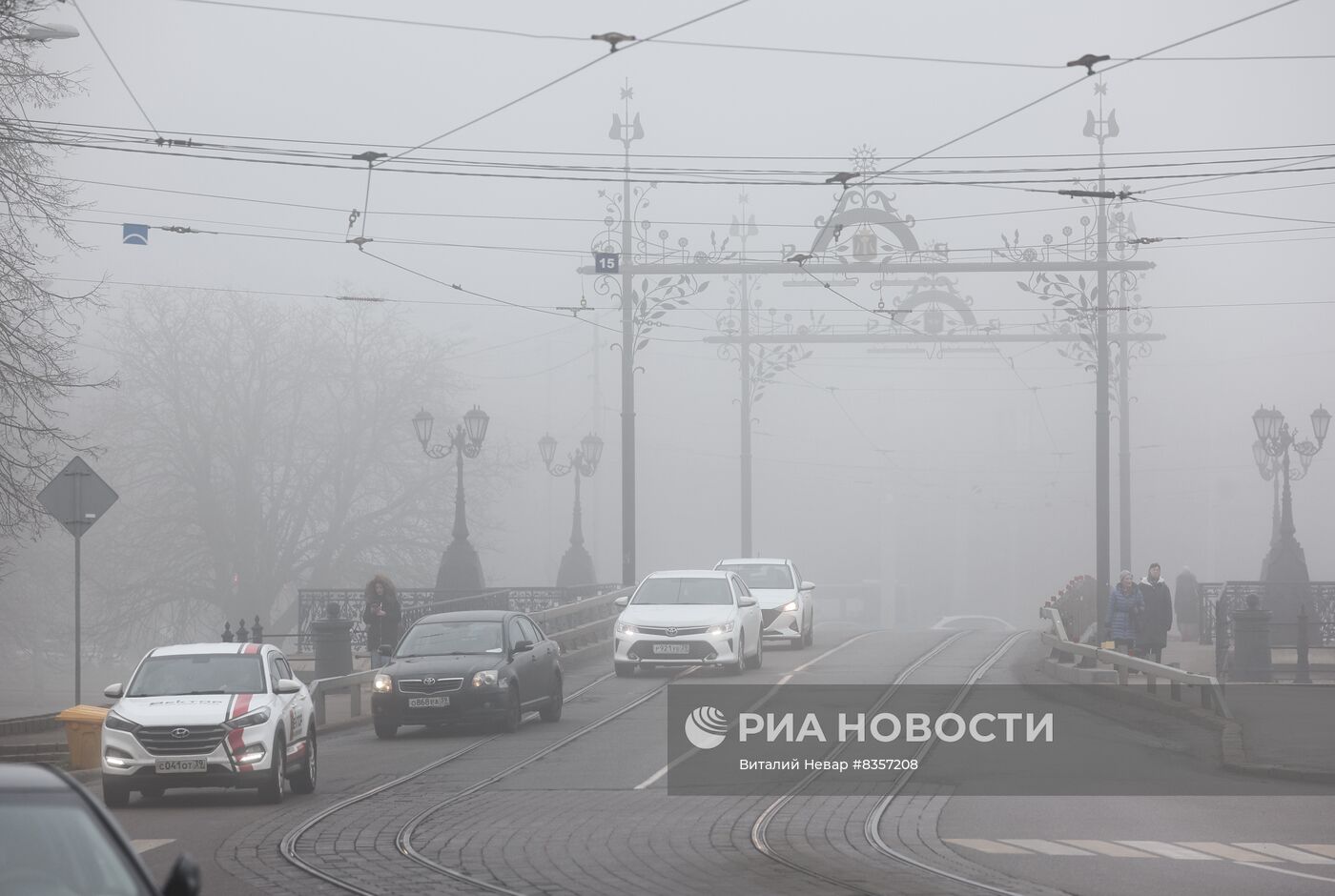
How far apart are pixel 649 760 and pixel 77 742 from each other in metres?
5.81

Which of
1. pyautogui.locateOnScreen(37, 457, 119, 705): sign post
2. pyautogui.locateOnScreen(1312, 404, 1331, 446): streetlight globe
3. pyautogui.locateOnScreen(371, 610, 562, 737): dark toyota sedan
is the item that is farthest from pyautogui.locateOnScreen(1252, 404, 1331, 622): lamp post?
pyautogui.locateOnScreen(37, 457, 119, 705): sign post

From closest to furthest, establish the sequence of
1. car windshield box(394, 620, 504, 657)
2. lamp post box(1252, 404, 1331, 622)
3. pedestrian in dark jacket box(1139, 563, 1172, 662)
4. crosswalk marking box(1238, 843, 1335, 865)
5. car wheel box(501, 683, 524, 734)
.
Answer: crosswalk marking box(1238, 843, 1335, 865)
car wheel box(501, 683, 524, 734)
car windshield box(394, 620, 504, 657)
pedestrian in dark jacket box(1139, 563, 1172, 662)
lamp post box(1252, 404, 1331, 622)

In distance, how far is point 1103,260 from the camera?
1289 inches

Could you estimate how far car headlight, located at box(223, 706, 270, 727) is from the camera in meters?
14.5

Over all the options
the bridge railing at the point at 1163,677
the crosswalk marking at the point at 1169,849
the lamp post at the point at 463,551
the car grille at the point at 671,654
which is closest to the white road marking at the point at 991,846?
the crosswalk marking at the point at 1169,849

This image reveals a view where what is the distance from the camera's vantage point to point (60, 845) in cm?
509

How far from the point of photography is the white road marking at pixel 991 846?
1148cm

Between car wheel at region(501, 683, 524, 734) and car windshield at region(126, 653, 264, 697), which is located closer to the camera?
car windshield at region(126, 653, 264, 697)

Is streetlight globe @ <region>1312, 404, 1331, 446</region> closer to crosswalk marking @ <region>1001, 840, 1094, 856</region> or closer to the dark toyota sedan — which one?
the dark toyota sedan

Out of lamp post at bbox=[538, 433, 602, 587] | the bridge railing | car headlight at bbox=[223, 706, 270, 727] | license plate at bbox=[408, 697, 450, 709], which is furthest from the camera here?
lamp post at bbox=[538, 433, 602, 587]

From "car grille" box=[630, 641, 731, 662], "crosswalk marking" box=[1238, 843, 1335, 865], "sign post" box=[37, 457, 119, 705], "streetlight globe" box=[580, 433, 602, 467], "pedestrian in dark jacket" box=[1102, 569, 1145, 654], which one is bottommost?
"car grille" box=[630, 641, 731, 662]

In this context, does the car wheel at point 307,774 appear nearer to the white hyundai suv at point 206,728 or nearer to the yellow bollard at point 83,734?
the white hyundai suv at point 206,728

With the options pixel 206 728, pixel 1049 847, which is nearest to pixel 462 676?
pixel 206 728

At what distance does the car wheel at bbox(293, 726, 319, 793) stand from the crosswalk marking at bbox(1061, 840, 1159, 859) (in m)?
6.84
